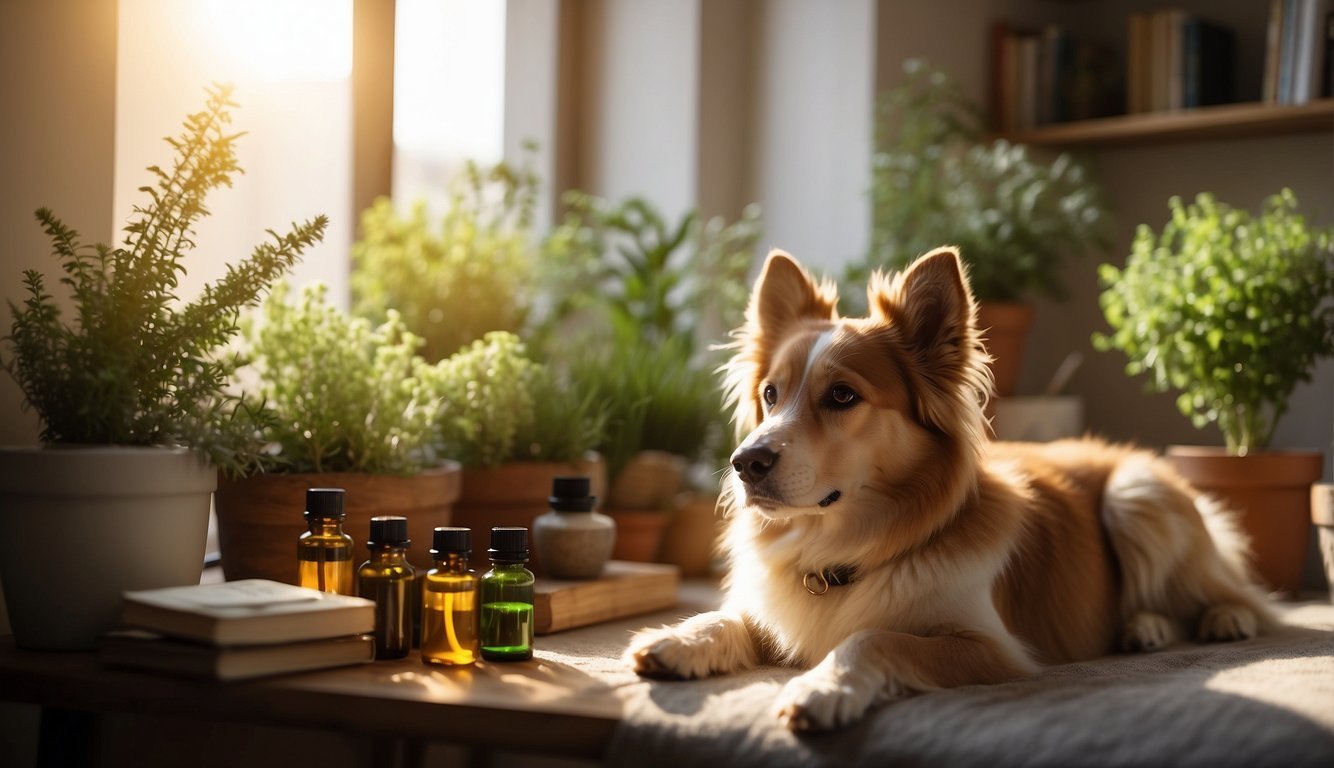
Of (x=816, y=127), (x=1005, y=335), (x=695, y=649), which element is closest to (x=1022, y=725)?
(x=695, y=649)

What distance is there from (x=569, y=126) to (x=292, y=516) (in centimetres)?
221

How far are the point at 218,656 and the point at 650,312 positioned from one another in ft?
6.47

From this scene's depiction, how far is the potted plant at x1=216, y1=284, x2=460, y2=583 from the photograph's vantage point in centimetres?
188

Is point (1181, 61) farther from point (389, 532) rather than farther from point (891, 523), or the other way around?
point (389, 532)

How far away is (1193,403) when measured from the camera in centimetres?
273

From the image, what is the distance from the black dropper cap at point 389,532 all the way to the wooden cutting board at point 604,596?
1.20 ft

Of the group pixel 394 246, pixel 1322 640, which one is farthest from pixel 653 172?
pixel 1322 640

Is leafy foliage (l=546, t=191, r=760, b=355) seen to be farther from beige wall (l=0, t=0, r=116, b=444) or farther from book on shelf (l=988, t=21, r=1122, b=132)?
beige wall (l=0, t=0, r=116, b=444)

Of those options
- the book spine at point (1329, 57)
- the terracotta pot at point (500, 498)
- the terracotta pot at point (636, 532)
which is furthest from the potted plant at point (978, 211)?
the terracotta pot at point (500, 498)

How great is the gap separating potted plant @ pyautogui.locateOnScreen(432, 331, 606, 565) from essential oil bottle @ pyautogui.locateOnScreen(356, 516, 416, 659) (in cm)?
52

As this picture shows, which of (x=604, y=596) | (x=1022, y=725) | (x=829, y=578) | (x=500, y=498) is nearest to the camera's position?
(x=1022, y=725)

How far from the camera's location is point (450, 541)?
1670 mm

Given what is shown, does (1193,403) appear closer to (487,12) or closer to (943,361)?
(943,361)

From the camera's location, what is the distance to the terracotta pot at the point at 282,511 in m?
1.87
